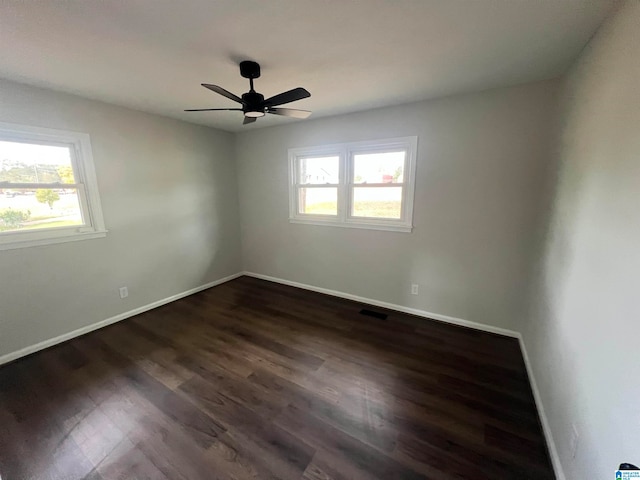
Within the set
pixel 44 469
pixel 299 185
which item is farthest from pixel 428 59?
pixel 44 469

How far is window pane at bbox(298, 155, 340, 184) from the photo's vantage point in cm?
347

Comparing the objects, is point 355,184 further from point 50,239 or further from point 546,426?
point 50,239

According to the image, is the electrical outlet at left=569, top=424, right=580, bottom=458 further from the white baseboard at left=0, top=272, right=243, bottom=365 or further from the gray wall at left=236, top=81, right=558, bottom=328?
the white baseboard at left=0, top=272, right=243, bottom=365

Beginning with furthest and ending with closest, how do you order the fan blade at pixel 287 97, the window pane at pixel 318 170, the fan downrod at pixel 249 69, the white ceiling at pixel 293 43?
1. the window pane at pixel 318 170
2. the fan downrod at pixel 249 69
3. the fan blade at pixel 287 97
4. the white ceiling at pixel 293 43

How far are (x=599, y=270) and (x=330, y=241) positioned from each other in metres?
2.72

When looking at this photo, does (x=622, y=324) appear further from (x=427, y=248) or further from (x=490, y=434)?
(x=427, y=248)

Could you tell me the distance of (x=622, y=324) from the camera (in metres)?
0.98

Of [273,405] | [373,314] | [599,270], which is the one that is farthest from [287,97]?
[373,314]

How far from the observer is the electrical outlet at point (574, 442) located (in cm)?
121

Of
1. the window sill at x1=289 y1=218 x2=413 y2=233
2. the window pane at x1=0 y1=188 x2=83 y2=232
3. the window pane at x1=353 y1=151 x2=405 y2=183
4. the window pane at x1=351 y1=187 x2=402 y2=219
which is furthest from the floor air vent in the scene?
the window pane at x1=0 y1=188 x2=83 y2=232

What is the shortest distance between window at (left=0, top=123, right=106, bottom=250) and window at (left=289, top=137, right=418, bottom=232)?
7.84 feet

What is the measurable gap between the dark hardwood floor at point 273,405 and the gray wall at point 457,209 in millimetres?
511

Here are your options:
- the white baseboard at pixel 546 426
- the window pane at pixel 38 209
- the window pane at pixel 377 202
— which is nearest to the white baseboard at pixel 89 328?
the window pane at pixel 38 209

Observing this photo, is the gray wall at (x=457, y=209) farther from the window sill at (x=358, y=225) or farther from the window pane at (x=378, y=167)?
the window pane at (x=378, y=167)
